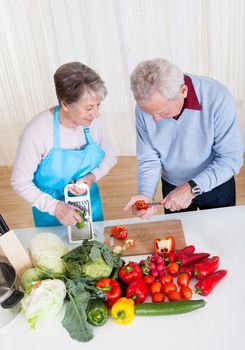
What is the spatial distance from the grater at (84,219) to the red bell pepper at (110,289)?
0.38 meters

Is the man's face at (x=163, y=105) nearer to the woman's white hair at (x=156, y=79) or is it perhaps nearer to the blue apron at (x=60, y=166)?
the woman's white hair at (x=156, y=79)

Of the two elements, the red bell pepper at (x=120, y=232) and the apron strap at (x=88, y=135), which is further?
the apron strap at (x=88, y=135)

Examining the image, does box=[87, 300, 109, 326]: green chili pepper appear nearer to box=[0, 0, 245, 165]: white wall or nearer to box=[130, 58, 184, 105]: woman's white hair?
box=[130, 58, 184, 105]: woman's white hair

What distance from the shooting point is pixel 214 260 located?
4.80 ft

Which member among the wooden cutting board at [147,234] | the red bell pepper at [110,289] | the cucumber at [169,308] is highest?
the red bell pepper at [110,289]

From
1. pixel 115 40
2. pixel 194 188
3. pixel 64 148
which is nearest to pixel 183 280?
pixel 194 188

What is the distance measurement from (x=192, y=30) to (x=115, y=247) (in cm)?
293

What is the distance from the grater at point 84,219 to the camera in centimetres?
173

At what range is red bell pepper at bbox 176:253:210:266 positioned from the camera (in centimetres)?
150

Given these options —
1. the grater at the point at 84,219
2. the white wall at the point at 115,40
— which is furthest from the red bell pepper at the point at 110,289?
the white wall at the point at 115,40

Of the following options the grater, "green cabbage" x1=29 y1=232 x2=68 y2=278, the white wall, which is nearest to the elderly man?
the grater

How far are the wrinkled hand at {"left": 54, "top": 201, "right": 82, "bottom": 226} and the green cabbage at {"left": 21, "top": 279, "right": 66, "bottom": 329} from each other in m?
0.42

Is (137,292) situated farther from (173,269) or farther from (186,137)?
(186,137)

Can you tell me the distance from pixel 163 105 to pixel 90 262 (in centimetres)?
68
